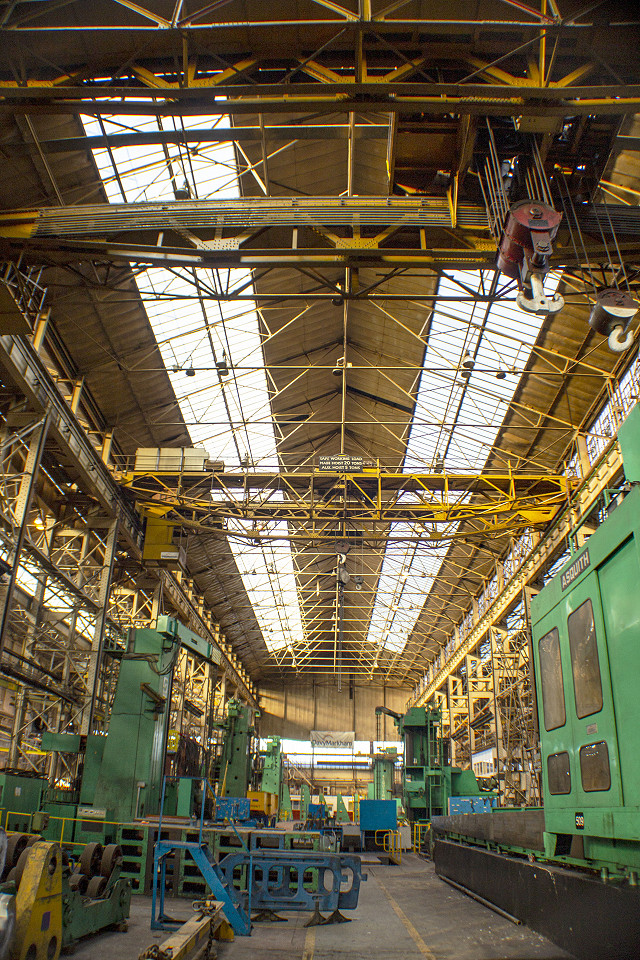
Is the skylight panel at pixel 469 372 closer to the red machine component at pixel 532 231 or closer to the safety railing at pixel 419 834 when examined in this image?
the red machine component at pixel 532 231

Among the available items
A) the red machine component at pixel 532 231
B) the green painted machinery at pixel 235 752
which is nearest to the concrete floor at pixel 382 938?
the red machine component at pixel 532 231

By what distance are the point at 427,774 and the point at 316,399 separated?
1483 centimetres

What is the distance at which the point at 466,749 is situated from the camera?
42031mm

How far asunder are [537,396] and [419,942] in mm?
16442

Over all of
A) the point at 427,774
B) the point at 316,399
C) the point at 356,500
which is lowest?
the point at 427,774

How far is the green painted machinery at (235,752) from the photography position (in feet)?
71.9

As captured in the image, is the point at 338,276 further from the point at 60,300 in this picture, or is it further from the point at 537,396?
the point at 537,396

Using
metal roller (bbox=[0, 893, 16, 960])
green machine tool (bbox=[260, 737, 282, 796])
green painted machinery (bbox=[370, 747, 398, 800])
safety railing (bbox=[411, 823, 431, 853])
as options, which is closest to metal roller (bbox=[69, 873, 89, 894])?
metal roller (bbox=[0, 893, 16, 960])

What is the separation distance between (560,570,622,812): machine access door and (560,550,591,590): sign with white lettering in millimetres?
107

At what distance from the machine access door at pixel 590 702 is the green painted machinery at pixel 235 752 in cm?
1876

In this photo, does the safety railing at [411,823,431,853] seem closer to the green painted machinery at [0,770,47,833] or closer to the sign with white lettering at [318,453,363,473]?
the sign with white lettering at [318,453,363,473]

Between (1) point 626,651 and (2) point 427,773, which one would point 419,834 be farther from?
(1) point 626,651

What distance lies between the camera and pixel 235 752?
22328mm

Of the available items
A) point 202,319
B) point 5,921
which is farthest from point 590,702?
point 202,319
